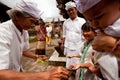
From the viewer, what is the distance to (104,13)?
128cm

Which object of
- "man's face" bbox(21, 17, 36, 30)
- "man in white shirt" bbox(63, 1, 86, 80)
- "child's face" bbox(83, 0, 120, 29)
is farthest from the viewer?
"man in white shirt" bbox(63, 1, 86, 80)

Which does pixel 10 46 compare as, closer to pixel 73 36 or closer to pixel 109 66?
pixel 109 66

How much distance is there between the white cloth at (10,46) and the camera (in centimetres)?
229

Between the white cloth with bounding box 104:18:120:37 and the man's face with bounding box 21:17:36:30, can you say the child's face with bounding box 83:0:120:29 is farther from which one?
the man's face with bounding box 21:17:36:30

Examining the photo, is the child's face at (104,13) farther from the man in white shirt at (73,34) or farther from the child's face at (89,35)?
the man in white shirt at (73,34)

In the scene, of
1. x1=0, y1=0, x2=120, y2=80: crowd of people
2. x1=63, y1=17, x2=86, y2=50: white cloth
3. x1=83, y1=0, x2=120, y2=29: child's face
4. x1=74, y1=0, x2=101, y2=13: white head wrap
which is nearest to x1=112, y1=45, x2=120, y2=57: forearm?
x1=0, y1=0, x2=120, y2=80: crowd of people

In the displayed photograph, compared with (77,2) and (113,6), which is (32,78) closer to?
(77,2)

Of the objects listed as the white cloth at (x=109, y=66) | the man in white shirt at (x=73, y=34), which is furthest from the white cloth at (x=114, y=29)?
the man in white shirt at (x=73, y=34)

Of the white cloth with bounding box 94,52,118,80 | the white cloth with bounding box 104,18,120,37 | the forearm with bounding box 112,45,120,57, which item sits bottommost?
the white cloth with bounding box 94,52,118,80

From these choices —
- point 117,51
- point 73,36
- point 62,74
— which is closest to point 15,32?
point 62,74

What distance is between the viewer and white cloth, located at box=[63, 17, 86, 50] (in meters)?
5.99

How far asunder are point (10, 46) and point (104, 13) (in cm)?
148

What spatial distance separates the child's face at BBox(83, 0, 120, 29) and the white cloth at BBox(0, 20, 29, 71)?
1258mm

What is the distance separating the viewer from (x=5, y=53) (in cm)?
230
